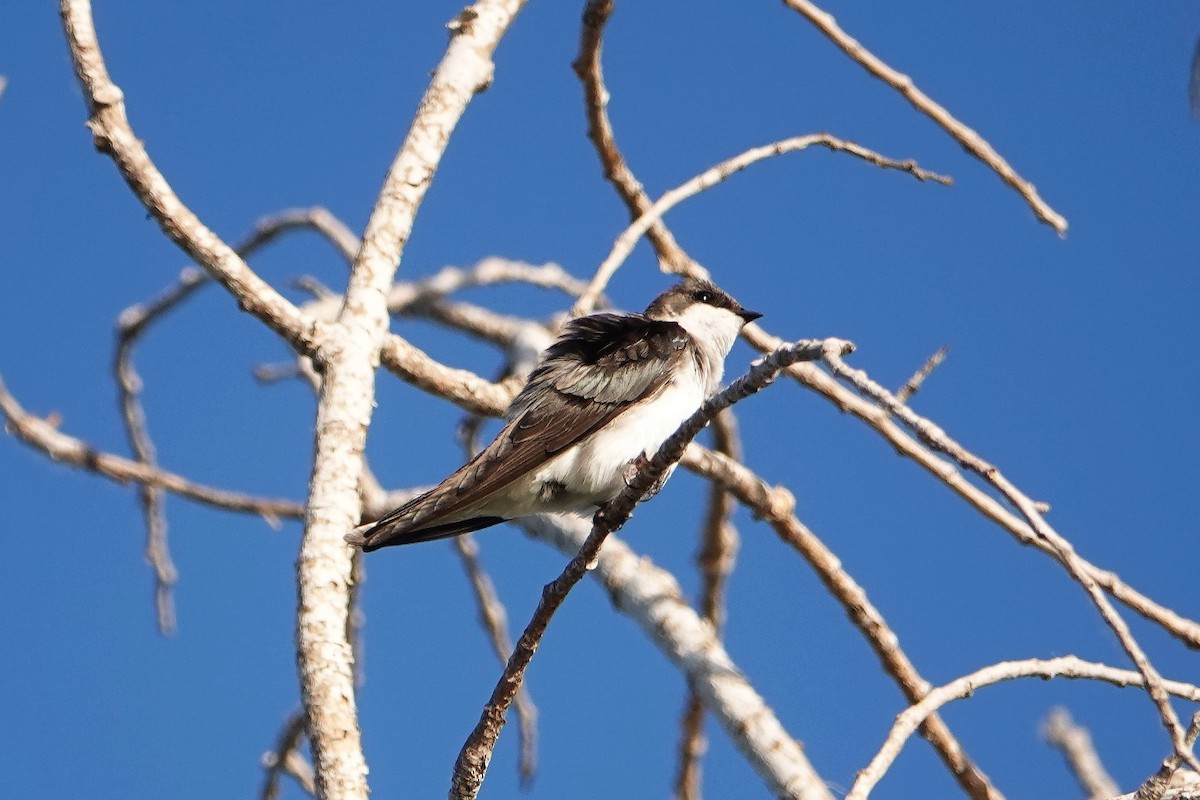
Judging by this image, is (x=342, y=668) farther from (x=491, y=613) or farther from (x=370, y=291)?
(x=491, y=613)

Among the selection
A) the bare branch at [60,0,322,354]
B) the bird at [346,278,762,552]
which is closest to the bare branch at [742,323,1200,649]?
the bird at [346,278,762,552]

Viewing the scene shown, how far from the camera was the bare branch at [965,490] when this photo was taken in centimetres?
527

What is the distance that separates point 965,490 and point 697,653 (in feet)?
4.28

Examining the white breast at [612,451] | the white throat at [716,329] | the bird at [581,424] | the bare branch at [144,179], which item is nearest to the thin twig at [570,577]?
the bird at [581,424]

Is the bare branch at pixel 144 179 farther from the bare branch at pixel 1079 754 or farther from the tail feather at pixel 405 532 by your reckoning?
the bare branch at pixel 1079 754

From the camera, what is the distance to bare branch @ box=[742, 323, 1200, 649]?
527cm

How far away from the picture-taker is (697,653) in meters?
5.55

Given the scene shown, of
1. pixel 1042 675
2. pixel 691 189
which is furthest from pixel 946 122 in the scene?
pixel 1042 675

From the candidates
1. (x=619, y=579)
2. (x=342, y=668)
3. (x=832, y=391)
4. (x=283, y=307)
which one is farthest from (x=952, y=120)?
(x=342, y=668)

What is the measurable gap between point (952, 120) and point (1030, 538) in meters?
2.06

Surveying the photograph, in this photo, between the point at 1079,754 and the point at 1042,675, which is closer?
the point at 1042,675

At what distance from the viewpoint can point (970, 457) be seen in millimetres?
3074

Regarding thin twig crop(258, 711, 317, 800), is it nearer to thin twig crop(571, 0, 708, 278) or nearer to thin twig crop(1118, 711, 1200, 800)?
thin twig crop(571, 0, 708, 278)

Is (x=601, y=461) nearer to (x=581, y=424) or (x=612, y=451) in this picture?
(x=612, y=451)
